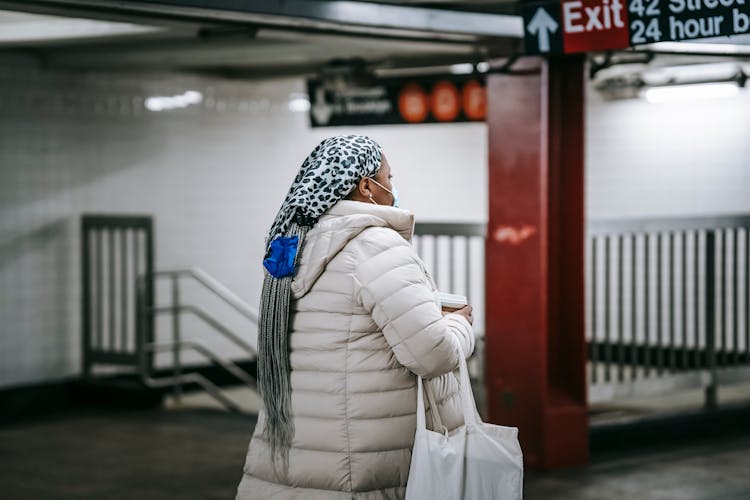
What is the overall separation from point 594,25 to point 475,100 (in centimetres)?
218

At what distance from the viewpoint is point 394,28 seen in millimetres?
5723

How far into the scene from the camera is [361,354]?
9.37 feet

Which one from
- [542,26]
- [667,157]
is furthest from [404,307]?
[667,157]

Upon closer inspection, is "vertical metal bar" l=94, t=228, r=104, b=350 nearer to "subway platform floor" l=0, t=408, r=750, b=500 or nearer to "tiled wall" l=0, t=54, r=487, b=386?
"tiled wall" l=0, t=54, r=487, b=386

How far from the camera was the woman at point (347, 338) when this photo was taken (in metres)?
2.79

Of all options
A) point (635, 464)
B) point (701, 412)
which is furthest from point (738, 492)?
point (701, 412)

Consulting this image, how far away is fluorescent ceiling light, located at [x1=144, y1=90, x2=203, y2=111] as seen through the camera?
9596mm

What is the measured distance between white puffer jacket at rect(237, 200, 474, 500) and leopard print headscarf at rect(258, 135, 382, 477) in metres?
0.03

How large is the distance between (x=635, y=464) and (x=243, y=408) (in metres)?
3.77

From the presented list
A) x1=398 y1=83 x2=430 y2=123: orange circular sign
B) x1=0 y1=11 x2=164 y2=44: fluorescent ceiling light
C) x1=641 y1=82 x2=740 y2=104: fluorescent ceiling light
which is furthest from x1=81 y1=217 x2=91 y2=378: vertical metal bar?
x1=641 y1=82 x2=740 y2=104: fluorescent ceiling light

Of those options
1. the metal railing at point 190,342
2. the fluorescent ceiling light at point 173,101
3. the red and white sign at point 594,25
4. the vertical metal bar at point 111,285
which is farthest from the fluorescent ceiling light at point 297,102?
the red and white sign at point 594,25

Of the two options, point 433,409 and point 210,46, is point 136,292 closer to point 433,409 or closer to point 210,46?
point 210,46

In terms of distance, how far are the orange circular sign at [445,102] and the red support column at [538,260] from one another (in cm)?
77

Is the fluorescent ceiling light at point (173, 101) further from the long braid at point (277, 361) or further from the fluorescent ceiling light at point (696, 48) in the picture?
the long braid at point (277, 361)
